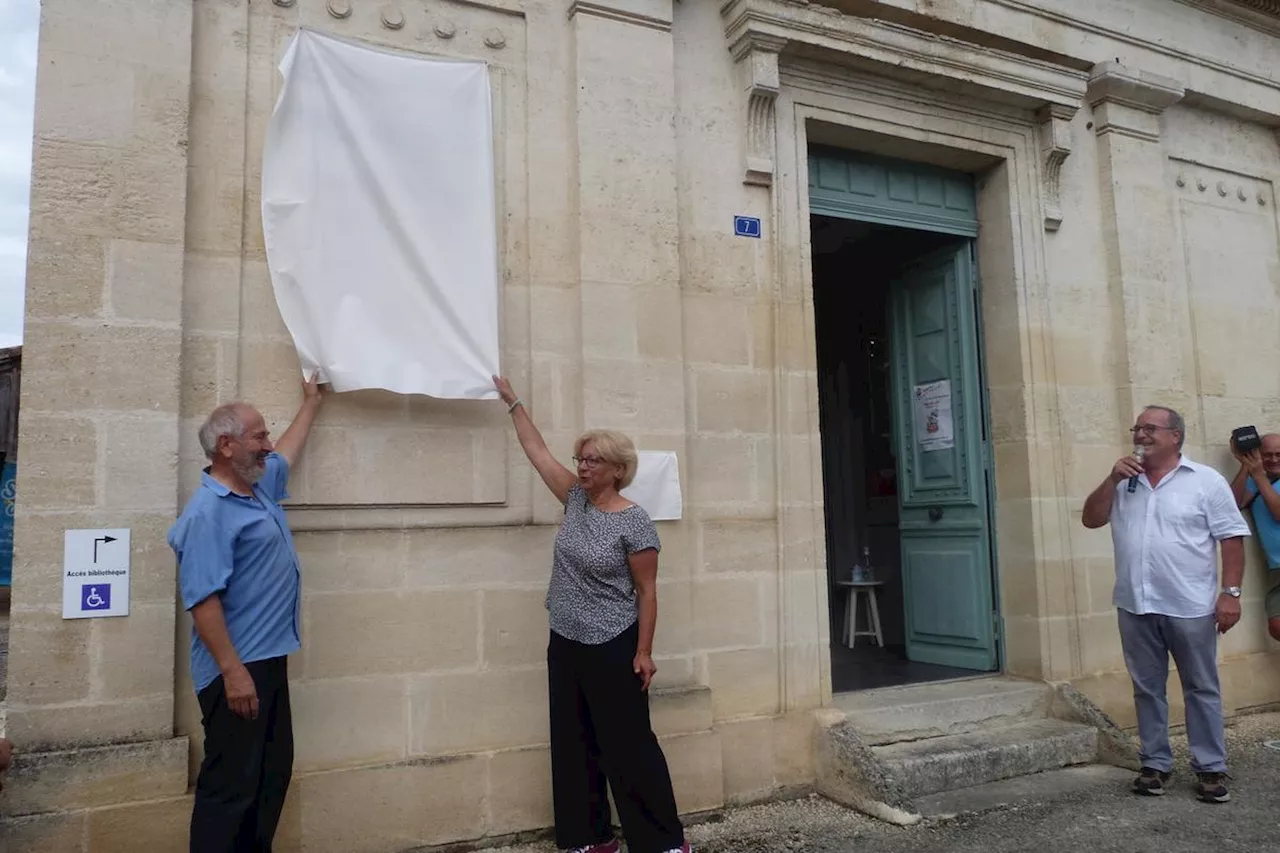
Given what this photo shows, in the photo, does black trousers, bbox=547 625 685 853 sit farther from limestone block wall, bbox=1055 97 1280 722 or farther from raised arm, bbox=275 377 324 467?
limestone block wall, bbox=1055 97 1280 722

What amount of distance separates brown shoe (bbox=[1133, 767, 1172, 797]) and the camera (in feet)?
8.49

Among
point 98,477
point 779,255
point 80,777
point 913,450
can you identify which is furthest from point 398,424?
point 913,450

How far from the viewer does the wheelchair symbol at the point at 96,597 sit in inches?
134

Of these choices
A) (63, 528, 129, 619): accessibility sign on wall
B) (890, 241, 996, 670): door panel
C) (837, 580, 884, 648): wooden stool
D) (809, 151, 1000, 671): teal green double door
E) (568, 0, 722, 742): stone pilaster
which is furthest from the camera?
(837, 580, 884, 648): wooden stool

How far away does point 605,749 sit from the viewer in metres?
3.53

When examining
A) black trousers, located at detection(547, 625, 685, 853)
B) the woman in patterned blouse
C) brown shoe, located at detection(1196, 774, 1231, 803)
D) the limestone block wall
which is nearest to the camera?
the limestone block wall

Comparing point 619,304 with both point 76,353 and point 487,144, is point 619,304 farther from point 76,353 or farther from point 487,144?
point 76,353

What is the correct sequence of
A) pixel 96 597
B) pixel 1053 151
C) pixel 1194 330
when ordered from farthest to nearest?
pixel 1194 330 < pixel 1053 151 < pixel 96 597

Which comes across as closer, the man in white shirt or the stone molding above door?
the man in white shirt

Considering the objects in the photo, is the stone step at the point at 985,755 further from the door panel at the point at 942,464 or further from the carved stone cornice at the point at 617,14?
the carved stone cornice at the point at 617,14

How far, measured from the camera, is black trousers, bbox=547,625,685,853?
3.48 meters

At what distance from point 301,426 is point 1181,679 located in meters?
4.19

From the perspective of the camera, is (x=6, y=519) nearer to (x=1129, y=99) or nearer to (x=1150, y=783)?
(x=1150, y=783)

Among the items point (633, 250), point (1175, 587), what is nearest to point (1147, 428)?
point (1175, 587)
